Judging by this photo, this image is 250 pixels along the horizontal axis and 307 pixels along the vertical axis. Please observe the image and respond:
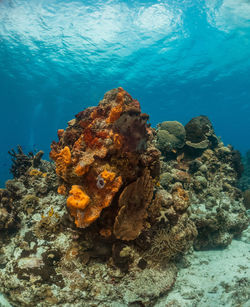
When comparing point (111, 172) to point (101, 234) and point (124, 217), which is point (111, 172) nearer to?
point (124, 217)

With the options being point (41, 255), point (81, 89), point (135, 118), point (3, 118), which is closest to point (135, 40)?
point (81, 89)

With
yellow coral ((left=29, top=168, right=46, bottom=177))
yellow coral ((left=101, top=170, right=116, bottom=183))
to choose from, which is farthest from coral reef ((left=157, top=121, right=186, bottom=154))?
yellow coral ((left=101, top=170, right=116, bottom=183))

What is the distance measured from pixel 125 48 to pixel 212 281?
33021mm

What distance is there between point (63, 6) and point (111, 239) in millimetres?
28244

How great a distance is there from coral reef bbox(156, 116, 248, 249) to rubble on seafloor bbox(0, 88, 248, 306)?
1569 mm

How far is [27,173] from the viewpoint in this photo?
6.83m

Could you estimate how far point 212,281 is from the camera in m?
4.71

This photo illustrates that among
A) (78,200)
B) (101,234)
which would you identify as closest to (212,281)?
(101,234)

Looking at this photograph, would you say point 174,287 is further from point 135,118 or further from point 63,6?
point 63,6

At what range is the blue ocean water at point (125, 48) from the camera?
23422mm

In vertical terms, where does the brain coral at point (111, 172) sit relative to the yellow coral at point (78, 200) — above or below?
above

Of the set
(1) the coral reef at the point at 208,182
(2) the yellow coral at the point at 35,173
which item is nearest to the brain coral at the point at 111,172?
(1) the coral reef at the point at 208,182

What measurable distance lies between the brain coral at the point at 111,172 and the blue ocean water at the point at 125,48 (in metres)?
10.5

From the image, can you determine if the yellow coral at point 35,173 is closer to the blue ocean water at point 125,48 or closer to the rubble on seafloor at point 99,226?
the rubble on seafloor at point 99,226
